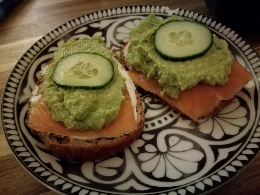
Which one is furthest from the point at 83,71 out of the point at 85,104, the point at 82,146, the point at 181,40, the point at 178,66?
the point at 181,40

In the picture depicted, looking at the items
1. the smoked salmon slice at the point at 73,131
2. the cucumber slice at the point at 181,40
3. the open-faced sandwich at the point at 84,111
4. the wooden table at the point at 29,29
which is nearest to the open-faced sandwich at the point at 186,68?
the cucumber slice at the point at 181,40

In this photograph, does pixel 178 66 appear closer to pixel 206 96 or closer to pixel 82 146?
pixel 206 96

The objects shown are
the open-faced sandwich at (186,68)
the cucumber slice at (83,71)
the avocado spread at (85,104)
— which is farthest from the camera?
the open-faced sandwich at (186,68)

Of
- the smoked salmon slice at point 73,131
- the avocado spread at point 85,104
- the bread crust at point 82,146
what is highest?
the avocado spread at point 85,104

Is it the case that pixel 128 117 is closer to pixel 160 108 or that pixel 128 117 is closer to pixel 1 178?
pixel 160 108

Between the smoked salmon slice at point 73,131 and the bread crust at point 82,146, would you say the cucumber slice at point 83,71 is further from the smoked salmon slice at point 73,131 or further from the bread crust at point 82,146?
the bread crust at point 82,146

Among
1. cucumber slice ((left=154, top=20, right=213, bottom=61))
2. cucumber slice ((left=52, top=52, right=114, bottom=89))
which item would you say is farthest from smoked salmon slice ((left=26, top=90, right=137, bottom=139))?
cucumber slice ((left=154, top=20, right=213, bottom=61))

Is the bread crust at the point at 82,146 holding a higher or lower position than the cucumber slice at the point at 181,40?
lower

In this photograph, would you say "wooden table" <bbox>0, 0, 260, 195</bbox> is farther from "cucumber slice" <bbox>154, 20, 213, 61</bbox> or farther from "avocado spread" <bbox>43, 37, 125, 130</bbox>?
"cucumber slice" <bbox>154, 20, 213, 61</bbox>
